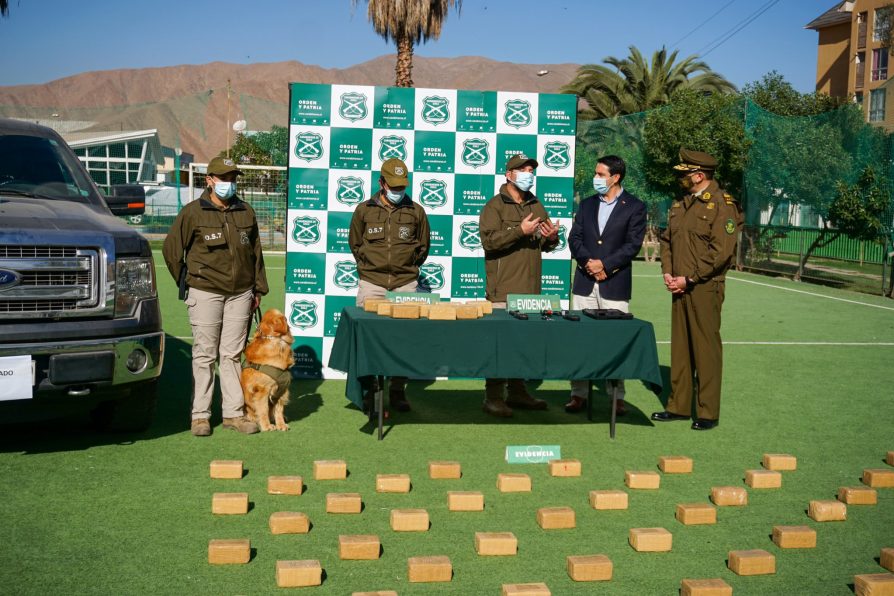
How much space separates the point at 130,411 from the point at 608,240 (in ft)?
13.2

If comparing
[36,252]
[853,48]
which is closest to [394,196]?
[36,252]

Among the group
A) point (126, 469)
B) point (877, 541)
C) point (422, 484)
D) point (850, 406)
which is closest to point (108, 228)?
point (126, 469)

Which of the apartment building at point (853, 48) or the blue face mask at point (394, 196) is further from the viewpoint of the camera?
the apartment building at point (853, 48)

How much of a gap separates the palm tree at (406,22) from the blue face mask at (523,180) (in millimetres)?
18930

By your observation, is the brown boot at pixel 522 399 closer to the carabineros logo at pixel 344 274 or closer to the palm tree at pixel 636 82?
the carabineros logo at pixel 344 274

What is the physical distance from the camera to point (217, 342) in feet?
22.1

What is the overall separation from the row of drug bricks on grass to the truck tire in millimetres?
1153

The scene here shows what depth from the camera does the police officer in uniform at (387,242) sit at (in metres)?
7.54

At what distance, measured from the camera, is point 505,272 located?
7.61 metres

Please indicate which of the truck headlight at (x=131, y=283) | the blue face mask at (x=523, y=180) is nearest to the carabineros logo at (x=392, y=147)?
the blue face mask at (x=523, y=180)

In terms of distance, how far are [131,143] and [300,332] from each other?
6606 centimetres

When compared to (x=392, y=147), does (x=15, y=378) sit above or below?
below

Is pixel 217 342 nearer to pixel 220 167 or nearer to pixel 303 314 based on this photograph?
pixel 220 167

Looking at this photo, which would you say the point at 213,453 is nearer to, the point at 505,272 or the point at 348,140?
the point at 505,272
